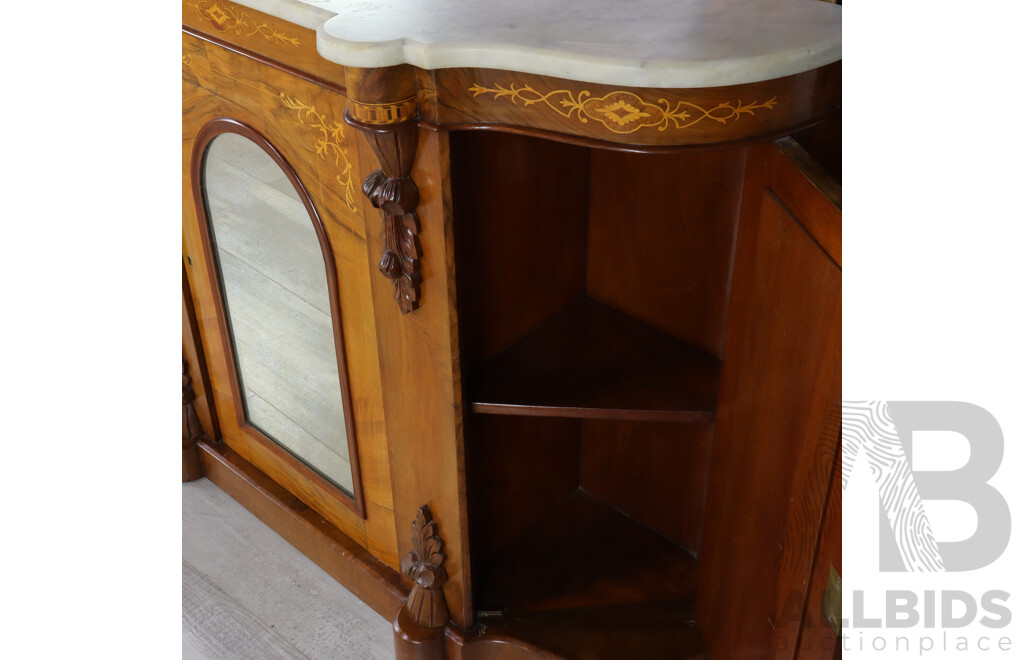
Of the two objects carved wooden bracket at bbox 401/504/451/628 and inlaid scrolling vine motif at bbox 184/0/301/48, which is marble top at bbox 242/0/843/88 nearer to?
inlaid scrolling vine motif at bbox 184/0/301/48

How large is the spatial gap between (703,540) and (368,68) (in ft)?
3.25

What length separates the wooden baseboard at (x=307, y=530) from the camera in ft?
6.29

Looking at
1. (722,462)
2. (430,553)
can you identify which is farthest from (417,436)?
(722,462)

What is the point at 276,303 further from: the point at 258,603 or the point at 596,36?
the point at 596,36

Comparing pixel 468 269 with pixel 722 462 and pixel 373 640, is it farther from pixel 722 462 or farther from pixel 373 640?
pixel 373 640

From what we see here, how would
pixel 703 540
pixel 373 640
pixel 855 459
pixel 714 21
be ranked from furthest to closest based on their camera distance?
pixel 373 640 → pixel 703 540 → pixel 714 21 → pixel 855 459

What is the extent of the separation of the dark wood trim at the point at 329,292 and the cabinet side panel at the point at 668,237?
49cm

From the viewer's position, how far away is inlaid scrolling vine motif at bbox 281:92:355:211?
4.70 feet

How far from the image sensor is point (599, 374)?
1611 mm

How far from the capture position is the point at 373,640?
6.26 feet

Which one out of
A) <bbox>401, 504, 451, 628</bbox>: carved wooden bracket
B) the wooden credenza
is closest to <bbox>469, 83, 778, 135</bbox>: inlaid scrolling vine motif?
the wooden credenza

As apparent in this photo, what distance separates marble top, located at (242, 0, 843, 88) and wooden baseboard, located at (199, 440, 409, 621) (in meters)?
1.09

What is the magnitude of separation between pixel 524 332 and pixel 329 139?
50 cm

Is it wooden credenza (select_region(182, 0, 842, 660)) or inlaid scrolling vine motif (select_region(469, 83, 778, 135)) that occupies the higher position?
inlaid scrolling vine motif (select_region(469, 83, 778, 135))
